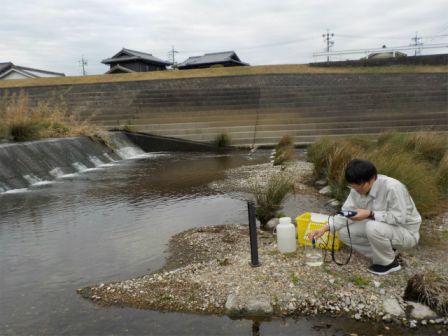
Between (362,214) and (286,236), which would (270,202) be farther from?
(362,214)

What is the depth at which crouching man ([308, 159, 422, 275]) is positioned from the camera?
3.35 m

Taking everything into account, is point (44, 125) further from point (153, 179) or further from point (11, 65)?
point (11, 65)

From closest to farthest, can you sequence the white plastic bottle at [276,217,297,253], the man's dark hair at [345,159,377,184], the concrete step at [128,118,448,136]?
the man's dark hair at [345,159,377,184], the white plastic bottle at [276,217,297,253], the concrete step at [128,118,448,136]

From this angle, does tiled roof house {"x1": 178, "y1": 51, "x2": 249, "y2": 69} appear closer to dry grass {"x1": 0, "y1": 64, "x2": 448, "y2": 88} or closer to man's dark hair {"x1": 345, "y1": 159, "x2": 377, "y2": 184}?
dry grass {"x1": 0, "y1": 64, "x2": 448, "y2": 88}

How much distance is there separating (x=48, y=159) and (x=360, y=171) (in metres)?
9.14

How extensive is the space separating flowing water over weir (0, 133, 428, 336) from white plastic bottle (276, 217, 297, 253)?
38.7 inches

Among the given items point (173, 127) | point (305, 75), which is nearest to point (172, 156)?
point (173, 127)

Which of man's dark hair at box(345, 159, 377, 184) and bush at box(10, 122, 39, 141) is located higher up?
bush at box(10, 122, 39, 141)

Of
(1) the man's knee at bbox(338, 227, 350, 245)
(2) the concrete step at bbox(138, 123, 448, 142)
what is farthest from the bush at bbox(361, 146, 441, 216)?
(2) the concrete step at bbox(138, 123, 448, 142)

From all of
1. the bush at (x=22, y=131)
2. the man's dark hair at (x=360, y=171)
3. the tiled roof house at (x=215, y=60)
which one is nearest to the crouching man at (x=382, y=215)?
the man's dark hair at (x=360, y=171)

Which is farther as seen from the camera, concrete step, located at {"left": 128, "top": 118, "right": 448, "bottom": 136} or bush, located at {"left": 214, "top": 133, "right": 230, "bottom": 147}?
concrete step, located at {"left": 128, "top": 118, "right": 448, "bottom": 136}

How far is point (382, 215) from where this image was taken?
3.39 m

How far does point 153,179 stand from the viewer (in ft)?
31.0

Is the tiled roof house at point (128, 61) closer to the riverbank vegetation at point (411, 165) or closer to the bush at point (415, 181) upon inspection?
the riverbank vegetation at point (411, 165)
